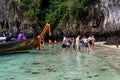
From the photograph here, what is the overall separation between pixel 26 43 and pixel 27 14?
50.0ft

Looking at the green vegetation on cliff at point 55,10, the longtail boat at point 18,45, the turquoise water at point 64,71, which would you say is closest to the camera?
the turquoise water at point 64,71

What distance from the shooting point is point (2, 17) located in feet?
134

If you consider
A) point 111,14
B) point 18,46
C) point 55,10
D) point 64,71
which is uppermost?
point 55,10

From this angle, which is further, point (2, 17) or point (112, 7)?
point (2, 17)

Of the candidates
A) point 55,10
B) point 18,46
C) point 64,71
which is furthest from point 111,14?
point 64,71

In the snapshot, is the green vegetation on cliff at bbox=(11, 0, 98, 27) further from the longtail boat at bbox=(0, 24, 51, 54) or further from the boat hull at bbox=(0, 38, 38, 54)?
the boat hull at bbox=(0, 38, 38, 54)

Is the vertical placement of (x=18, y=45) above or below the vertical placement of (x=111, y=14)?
below

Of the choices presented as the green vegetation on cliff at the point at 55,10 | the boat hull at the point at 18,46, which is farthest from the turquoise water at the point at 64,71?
the green vegetation on cliff at the point at 55,10

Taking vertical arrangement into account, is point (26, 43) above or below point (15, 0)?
below

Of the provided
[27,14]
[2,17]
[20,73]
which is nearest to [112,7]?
[27,14]

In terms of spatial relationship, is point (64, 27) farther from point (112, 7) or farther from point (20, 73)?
point (20, 73)

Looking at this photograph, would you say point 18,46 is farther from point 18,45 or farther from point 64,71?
point 64,71

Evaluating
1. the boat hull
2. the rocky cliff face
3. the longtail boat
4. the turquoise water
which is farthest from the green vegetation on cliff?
the turquoise water

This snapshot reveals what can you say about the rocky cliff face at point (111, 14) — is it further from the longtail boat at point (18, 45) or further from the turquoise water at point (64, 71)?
the turquoise water at point (64, 71)
